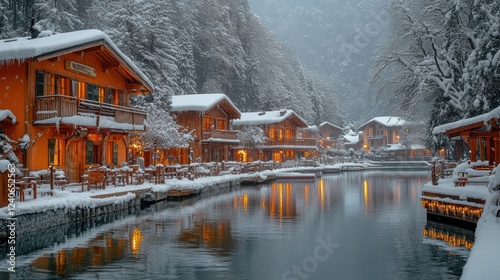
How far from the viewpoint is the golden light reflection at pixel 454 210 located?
20.2 m

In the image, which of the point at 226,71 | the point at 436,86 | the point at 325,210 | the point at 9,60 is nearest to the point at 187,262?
the point at 325,210

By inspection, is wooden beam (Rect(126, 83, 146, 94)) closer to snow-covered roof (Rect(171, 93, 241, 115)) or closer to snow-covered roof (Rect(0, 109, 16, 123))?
snow-covered roof (Rect(0, 109, 16, 123))

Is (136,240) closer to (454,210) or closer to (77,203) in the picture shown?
(77,203)

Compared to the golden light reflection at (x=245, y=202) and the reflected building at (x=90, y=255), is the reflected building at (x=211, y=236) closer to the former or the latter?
the reflected building at (x=90, y=255)

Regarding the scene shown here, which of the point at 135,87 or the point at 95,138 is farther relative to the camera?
the point at 135,87

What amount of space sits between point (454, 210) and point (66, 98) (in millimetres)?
18802

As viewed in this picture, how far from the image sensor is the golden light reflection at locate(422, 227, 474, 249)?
17766 mm

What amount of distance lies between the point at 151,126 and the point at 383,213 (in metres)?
22.1

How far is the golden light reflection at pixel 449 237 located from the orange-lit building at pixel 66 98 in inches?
679

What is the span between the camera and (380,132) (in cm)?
12494

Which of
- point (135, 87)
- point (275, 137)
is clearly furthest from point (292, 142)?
point (135, 87)

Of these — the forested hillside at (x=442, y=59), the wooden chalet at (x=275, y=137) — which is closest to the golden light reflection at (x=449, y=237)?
the forested hillside at (x=442, y=59)

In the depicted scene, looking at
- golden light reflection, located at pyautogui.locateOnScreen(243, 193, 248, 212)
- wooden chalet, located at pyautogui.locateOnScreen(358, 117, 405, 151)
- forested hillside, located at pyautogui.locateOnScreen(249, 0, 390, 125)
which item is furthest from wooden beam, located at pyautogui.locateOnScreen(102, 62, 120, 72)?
forested hillside, located at pyautogui.locateOnScreen(249, 0, 390, 125)

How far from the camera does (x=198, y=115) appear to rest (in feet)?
180
